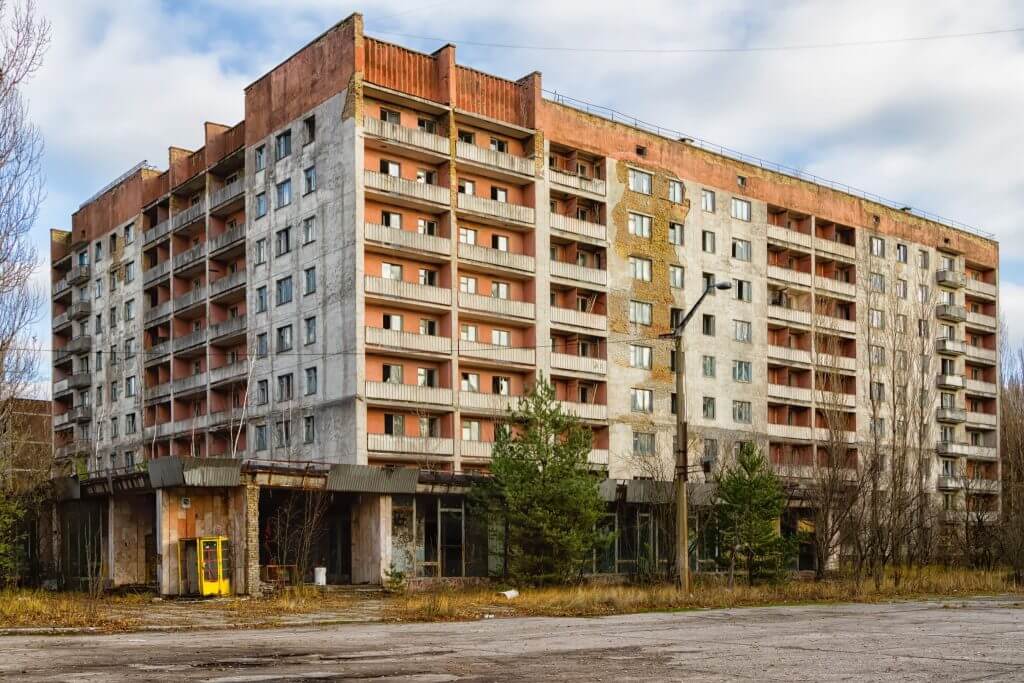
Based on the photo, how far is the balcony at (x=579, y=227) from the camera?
62.9 metres

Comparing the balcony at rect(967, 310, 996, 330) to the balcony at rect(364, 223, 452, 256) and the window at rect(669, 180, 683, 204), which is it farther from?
the balcony at rect(364, 223, 452, 256)

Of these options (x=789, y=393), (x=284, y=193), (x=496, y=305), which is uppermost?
(x=284, y=193)

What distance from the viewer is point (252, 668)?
562 inches

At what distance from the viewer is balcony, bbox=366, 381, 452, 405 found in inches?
2128

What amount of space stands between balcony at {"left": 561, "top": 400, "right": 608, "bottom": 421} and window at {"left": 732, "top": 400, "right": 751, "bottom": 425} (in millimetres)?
10959

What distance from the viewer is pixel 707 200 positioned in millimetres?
70438

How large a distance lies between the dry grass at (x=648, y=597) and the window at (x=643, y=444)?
21936mm

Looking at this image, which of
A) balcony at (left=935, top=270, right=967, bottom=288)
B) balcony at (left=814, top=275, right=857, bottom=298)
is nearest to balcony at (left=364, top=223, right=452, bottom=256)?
balcony at (left=814, top=275, right=857, bottom=298)

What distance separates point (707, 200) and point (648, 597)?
141 ft

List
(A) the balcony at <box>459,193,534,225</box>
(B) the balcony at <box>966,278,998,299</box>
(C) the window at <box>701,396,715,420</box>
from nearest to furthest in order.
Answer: (A) the balcony at <box>459,193,534,225</box> < (C) the window at <box>701,396,715,420</box> < (B) the balcony at <box>966,278,998,299</box>

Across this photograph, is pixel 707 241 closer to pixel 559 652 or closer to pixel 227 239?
pixel 227 239

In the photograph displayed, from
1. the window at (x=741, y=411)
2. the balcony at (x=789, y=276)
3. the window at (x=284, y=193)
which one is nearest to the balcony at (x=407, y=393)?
the window at (x=284, y=193)

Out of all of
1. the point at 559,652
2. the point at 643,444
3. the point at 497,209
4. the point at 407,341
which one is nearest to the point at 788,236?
the point at 643,444

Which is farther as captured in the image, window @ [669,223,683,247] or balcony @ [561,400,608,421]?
window @ [669,223,683,247]
